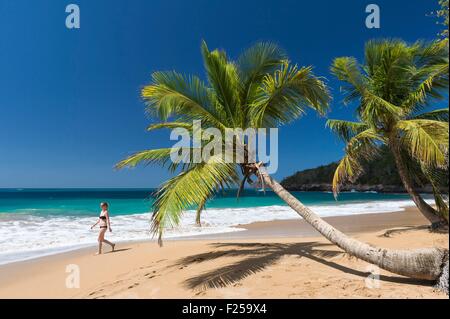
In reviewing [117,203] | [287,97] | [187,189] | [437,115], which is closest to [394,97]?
[437,115]

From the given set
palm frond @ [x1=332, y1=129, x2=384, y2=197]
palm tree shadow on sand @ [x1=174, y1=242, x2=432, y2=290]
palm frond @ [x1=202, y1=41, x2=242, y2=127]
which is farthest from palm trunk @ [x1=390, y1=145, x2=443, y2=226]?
palm frond @ [x1=202, y1=41, x2=242, y2=127]

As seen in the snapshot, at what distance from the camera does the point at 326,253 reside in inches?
250

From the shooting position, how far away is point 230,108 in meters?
5.72

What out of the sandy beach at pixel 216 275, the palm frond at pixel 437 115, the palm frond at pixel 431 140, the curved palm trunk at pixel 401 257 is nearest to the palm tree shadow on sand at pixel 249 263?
the sandy beach at pixel 216 275

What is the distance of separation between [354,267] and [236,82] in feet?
13.7

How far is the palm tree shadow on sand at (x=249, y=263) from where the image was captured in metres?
4.64

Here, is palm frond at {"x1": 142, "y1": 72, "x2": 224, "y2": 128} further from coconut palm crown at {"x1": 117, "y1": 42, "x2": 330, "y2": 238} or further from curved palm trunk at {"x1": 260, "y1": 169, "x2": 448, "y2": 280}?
curved palm trunk at {"x1": 260, "y1": 169, "x2": 448, "y2": 280}

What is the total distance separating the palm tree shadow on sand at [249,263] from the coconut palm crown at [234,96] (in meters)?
1.36

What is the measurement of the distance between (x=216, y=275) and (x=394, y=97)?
22.2 feet

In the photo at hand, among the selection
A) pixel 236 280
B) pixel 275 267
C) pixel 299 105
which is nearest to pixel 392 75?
pixel 299 105

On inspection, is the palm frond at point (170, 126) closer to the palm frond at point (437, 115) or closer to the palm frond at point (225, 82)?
the palm frond at point (225, 82)
